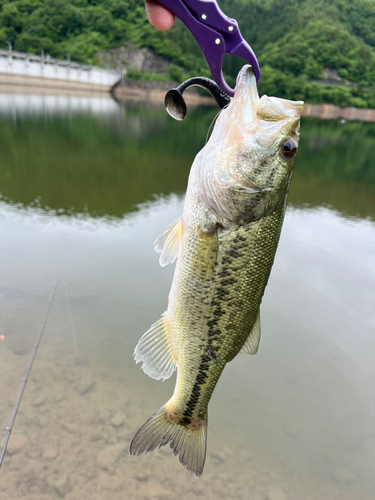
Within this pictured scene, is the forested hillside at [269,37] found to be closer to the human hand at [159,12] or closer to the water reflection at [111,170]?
the water reflection at [111,170]

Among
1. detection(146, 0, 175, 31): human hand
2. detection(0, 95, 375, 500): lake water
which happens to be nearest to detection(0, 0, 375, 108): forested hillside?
detection(0, 95, 375, 500): lake water

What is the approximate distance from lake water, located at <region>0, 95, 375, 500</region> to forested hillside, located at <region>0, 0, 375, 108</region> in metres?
73.7

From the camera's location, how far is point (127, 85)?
8119 centimetres

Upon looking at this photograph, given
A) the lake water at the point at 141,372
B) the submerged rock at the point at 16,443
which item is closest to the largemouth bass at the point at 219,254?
the lake water at the point at 141,372

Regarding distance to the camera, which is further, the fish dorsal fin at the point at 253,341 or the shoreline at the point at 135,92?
the shoreline at the point at 135,92

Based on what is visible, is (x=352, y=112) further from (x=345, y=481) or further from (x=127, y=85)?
(x=345, y=481)

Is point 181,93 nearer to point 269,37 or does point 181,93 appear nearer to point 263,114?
point 263,114

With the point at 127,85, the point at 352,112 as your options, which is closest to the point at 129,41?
the point at 127,85

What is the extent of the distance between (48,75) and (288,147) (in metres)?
81.2

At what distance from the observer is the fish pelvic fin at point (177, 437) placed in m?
1.93

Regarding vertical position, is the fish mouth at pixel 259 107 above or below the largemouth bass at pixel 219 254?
above

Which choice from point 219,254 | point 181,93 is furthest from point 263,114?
point 219,254

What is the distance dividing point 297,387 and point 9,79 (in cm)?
7666

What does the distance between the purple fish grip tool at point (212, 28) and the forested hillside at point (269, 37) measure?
7859 cm
